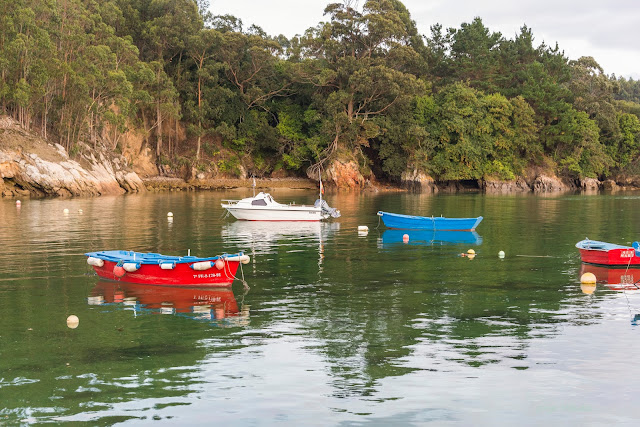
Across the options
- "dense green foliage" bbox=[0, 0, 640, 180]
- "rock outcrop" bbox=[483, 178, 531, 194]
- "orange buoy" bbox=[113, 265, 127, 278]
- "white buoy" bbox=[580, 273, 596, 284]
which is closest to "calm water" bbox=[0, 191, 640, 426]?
"white buoy" bbox=[580, 273, 596, 284]

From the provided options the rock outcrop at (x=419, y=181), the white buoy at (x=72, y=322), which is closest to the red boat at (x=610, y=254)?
the white buoy at (x=72, y=322)

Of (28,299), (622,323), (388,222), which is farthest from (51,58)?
(622,323)

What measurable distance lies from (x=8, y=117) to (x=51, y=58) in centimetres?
760

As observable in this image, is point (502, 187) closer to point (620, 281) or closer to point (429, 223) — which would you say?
point (429, 223)

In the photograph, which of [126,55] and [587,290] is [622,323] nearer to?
[587,290]

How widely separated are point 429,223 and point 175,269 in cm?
2190

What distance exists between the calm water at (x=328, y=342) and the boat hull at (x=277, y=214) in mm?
14157

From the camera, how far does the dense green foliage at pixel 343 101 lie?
85375 mm

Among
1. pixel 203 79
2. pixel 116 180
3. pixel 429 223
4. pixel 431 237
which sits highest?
pixel 203 79

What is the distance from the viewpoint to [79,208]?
5159 centimetres

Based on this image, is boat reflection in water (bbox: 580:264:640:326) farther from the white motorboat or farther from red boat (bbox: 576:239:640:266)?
the white motorboat

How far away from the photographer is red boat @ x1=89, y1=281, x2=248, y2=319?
18875 millimetres

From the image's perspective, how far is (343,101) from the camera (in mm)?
86812

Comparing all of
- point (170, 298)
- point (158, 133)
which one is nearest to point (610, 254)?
point (170, 298)
